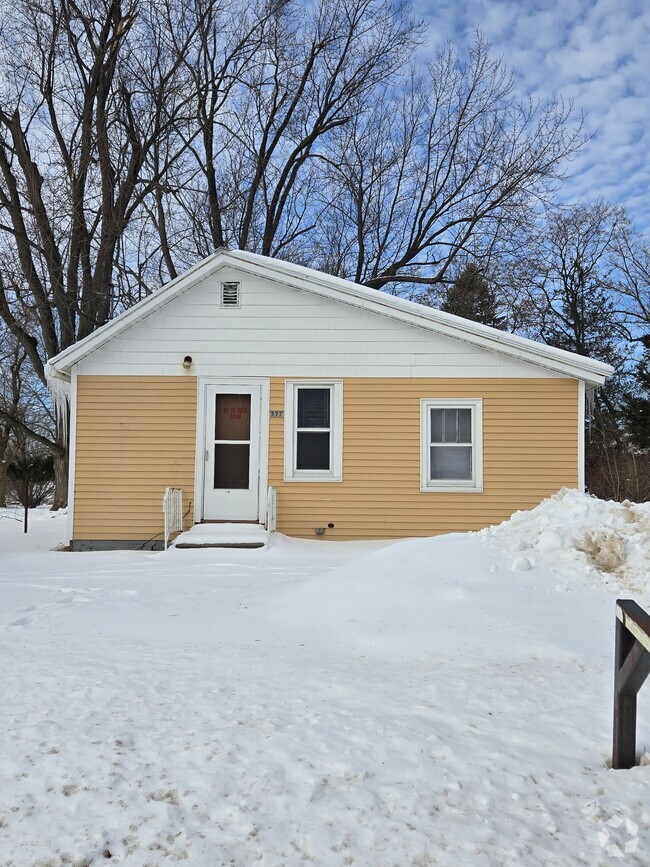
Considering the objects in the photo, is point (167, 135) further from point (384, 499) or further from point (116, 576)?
point (116, 576)

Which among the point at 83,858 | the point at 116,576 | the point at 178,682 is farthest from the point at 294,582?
the point at 83,858

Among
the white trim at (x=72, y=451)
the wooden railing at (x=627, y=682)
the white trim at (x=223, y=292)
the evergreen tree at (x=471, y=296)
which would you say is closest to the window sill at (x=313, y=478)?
the white trim at (x=223, y=292)

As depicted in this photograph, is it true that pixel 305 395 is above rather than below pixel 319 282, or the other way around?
below

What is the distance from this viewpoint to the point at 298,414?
9750 millimetres

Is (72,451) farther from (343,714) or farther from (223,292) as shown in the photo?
(343,714)

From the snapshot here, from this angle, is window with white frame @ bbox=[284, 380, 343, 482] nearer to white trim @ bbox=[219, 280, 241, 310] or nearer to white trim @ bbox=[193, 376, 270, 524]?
white trim @ bbox=[193, 376, 270, 524]

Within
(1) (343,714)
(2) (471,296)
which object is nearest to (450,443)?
(1) (343,714)

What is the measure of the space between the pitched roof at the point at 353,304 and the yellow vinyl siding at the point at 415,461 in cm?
41

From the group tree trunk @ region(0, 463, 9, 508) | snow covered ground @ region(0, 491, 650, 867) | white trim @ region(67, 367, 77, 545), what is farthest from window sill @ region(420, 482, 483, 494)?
tree trunk @ region(0, 463, 9, 508)

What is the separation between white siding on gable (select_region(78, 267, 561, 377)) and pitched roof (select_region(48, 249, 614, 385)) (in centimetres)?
A: 14

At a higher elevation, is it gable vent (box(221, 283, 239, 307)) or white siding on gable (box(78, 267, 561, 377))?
gable vent (box(221, 283, 239, 307))

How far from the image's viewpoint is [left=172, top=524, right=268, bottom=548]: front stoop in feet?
28.7

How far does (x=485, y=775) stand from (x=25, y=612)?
414 centimetres

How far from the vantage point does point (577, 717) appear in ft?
9.94
